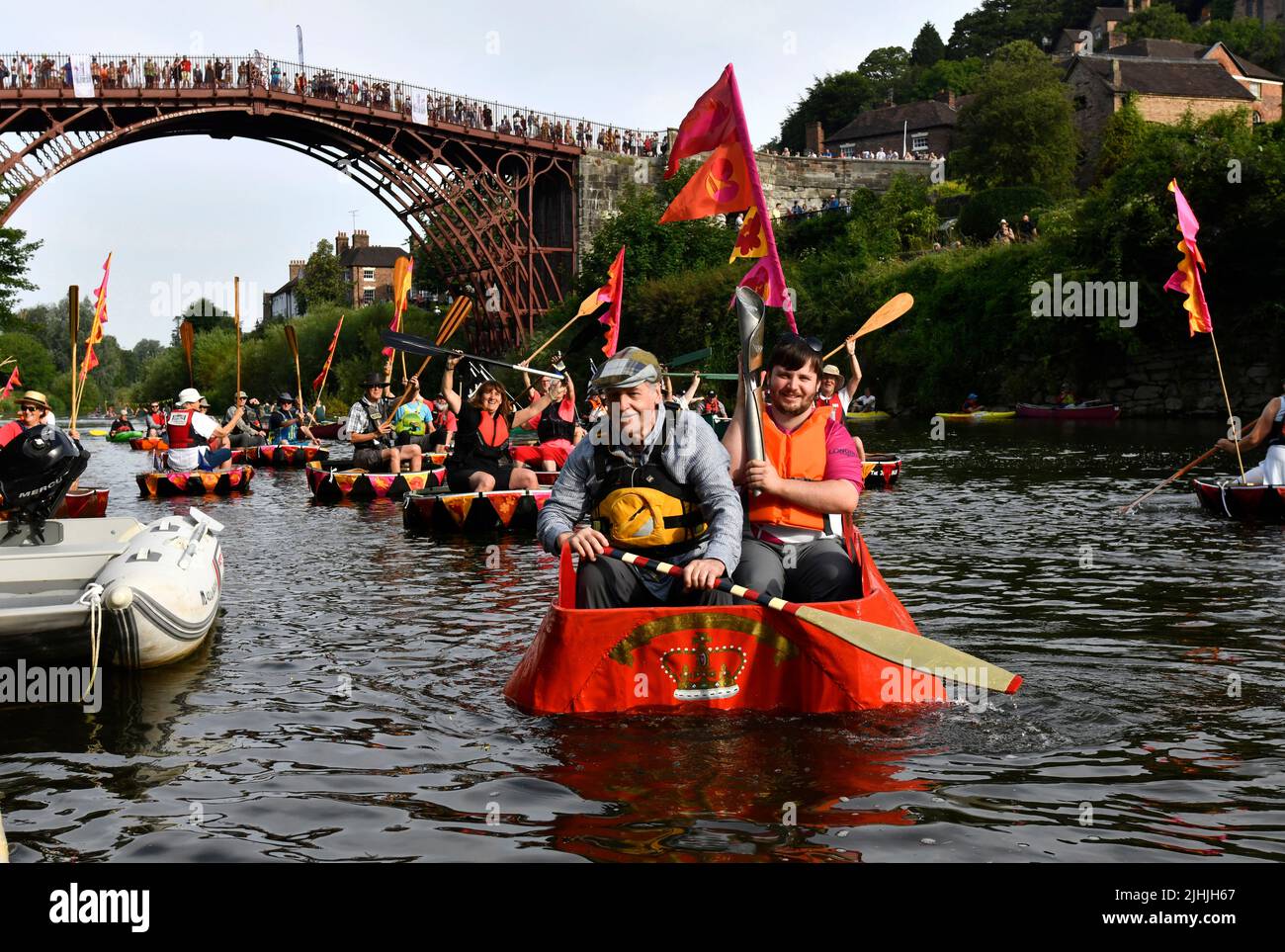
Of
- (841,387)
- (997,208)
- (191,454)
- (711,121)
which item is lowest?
(191,454)

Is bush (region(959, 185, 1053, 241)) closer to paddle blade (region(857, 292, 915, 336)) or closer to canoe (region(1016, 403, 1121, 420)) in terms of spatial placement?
canoe (region(1016, 403, 1121, 420))

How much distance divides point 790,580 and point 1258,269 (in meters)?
33.3

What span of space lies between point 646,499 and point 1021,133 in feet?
185

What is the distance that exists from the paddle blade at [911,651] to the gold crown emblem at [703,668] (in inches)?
16.2

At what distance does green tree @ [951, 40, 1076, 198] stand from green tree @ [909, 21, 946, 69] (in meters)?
49.4

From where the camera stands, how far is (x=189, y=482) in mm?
20156

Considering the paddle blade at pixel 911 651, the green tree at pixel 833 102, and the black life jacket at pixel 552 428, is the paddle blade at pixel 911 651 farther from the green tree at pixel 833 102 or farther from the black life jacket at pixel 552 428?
the green tree at pixel 833 102

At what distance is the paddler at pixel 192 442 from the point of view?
810 inches

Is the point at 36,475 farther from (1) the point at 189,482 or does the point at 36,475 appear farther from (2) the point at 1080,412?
(2) the point at 1080,412

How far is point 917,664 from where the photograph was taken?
5906mm

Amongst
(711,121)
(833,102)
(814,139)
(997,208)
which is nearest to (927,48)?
(833,102)

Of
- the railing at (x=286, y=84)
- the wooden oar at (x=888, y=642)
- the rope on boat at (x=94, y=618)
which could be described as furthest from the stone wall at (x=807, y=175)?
the wooden oar at (x=888, y=642)
